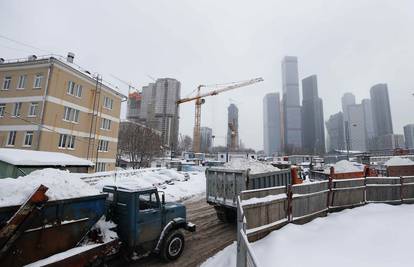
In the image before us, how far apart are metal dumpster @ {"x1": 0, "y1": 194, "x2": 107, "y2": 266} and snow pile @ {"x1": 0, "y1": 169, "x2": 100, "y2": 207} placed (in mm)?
209

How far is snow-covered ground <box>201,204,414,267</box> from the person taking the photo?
568cm

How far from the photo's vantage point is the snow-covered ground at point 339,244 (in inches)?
224

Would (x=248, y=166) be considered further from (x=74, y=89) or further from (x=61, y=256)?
(x=74, y=89)

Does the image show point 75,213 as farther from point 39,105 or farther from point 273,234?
point 39,105

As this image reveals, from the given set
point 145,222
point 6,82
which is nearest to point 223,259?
point 145,222

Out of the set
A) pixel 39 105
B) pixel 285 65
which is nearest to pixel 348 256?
pixel 39 105

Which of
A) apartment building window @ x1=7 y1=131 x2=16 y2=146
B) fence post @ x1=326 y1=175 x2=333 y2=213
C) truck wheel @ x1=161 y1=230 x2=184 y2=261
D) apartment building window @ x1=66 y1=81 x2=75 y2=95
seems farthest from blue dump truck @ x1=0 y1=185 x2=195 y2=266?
apartment building window @ x1=7 y1=131 x2=16 y2=146

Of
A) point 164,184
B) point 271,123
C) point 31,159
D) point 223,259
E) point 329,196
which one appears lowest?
point 223,259

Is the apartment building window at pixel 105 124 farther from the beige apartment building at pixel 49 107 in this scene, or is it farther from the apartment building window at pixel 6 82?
the apartment building window at pixel 6 82

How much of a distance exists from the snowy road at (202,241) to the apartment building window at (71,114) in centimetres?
2226

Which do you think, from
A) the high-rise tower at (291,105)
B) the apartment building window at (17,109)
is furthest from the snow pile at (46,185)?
the high-rise tower at (291,105)

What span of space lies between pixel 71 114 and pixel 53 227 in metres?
27.1

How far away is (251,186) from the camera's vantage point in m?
9.90

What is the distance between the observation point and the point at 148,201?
24.3 feet
